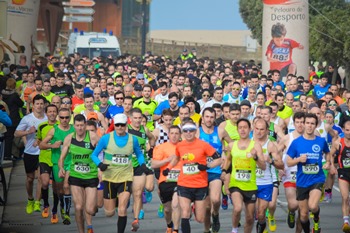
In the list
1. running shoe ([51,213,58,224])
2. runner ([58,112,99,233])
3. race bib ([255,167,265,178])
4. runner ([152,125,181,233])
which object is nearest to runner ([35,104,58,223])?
running shoe ([51,213,58,224])

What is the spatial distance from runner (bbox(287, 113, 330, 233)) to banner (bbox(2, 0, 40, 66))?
24.9 m

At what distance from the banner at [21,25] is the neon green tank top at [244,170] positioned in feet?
82.7

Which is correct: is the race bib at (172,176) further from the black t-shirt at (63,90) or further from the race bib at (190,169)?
the black t-shirt at (63,90)

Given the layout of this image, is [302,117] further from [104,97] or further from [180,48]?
[180,48]

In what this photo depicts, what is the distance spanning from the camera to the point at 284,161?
55.2ft

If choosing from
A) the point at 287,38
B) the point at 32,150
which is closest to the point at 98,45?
the point at 287,38

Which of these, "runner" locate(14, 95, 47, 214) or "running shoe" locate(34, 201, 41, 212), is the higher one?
"runner" locate(14, 95, 47, 214)

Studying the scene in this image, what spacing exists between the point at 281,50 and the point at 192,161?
77.3ft

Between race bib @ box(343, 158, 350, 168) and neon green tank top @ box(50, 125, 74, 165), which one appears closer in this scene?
race bib @ box(343, 158, 350, 168)

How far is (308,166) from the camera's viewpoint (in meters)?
15.7

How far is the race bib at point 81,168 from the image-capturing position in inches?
629

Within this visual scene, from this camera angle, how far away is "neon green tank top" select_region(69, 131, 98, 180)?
630 inches

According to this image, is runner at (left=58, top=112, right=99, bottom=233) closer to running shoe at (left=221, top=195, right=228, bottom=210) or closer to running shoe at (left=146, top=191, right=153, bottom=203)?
running shoe at (left=221, top=195, right=228, bottom=210)

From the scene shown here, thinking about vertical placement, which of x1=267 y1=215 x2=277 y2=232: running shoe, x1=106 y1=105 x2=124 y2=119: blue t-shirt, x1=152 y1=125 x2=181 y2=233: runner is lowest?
x1=267 y1=215 x2=277 y2=232: running shoe
